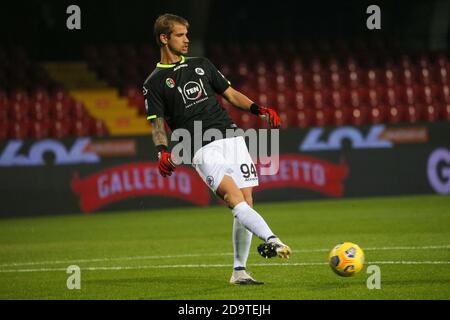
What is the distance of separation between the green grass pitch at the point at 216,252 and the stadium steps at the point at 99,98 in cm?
445

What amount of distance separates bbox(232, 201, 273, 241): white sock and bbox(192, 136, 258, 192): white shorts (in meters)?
0.33

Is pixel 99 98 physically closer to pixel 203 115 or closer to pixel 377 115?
pixel 377 115

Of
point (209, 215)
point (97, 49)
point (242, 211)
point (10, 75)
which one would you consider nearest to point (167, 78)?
point (242, 211)

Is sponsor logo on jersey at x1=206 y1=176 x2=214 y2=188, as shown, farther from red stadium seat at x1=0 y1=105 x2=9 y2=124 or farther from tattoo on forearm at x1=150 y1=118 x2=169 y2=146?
red stadium seat at x1=0 y1=105 x2=9 y2=124

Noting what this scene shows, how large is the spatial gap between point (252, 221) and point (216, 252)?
11.4ft

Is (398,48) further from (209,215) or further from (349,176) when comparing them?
(209,215)

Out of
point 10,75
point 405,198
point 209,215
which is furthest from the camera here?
point 10,75

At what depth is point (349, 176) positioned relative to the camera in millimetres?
18375

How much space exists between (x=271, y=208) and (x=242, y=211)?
9635 millimetres

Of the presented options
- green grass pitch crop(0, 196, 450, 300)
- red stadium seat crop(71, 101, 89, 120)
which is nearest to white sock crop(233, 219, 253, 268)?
green grass pitch crop(0, 196, 450, 300)

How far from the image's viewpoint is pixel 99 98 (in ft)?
75.1

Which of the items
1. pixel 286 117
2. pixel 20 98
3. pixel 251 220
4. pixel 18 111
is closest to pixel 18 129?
pixel 18 111

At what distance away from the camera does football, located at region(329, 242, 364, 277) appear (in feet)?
25.9

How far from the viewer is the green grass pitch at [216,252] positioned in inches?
312
